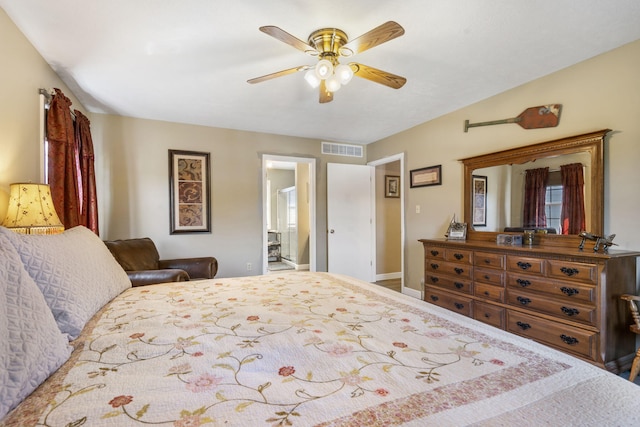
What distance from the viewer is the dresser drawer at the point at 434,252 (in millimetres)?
3125

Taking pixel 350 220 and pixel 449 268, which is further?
pixel 350 220

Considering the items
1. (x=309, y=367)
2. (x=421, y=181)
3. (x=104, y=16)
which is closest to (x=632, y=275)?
(x=421, y=181)

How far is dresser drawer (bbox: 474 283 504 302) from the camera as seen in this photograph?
2.54m

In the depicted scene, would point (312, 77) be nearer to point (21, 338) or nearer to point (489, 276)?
point (21, 338)

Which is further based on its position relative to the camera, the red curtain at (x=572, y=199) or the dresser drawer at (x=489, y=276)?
the dresser drawer at (x=489, y=276)

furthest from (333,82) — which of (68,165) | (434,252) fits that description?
(68,165)

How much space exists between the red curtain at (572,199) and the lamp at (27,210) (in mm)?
3815

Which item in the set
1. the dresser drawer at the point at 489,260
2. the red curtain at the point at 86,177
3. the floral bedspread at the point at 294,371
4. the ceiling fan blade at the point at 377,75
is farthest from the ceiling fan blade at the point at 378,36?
the red curtain at the point at 86,177

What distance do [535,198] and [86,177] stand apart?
4.34m

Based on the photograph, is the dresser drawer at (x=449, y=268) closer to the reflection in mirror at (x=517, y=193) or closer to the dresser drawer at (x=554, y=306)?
the dresser drawer at (x=554, y=306)

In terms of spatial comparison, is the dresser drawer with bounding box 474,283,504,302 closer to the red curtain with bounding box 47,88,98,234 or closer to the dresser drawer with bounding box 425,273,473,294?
the dresser drawer with bounding box 425,273,473,294

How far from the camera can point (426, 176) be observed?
3873 mm

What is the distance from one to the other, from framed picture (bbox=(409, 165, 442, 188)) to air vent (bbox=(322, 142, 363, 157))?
120cm

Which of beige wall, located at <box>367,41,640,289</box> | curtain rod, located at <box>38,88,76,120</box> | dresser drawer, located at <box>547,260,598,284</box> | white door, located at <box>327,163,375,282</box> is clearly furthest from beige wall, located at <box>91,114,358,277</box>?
dresser drawer, located at <box>547,260,598,284</box>
